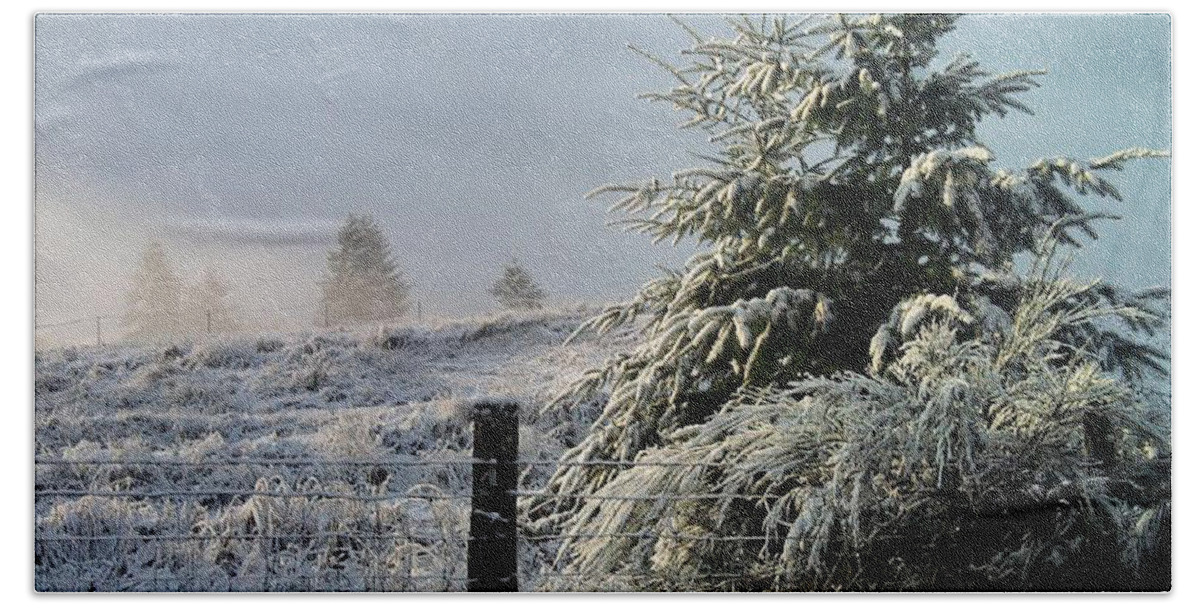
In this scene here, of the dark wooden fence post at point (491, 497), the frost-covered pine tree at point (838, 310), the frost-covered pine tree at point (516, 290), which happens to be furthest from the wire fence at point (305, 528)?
the frost-covered pine tree at point (516, 290)

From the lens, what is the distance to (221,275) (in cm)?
451

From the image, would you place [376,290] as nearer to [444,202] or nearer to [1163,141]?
[444,202]

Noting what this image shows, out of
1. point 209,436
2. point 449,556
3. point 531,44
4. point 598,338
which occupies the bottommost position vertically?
point 449,556

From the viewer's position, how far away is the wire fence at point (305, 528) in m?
4.36

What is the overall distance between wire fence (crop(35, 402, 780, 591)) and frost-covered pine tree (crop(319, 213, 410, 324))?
0.50 m

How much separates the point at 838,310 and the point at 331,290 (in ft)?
5.43

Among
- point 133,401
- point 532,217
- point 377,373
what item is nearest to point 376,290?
point 377,373

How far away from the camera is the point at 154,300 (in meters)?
4.51

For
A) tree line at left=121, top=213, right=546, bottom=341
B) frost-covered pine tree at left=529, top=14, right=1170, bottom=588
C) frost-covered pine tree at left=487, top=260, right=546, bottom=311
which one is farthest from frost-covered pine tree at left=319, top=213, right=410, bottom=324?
frost-covered pine tree at left=529, top=14, right=1170, bottom=588

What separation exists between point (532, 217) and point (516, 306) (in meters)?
0.30

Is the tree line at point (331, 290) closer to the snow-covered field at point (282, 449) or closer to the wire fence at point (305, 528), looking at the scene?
the snow-covered field at point (282, 449)

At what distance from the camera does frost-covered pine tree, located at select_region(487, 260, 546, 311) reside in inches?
177

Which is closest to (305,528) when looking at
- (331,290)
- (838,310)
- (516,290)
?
(331,290)

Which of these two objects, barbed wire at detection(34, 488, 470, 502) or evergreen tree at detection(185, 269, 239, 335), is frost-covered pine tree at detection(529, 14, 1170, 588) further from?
evergreen tree at detection(185, 269, 239, 335)
